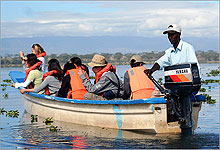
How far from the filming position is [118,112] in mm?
10328

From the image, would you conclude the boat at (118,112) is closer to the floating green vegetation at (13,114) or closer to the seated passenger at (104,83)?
the seated passenger at (104,83)

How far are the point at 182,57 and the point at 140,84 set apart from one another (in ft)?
4.28

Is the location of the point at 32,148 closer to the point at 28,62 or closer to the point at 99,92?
the point at 99,92

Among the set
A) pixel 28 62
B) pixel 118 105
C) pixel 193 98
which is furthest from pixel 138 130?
pixel 28 62

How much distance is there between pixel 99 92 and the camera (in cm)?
1092

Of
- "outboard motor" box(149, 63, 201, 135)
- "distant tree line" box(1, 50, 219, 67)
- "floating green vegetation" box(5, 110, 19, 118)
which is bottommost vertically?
"floating green vegetation" box(5, 110, 19, 118)

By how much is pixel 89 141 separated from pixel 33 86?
14.3 feet

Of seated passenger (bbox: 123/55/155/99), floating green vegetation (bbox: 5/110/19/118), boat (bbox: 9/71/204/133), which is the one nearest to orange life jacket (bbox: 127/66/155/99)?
seated passenger (bbox: 123/55/155/99)

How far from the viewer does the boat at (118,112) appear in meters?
9.57

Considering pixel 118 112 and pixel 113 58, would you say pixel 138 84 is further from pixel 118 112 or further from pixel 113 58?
pixel 113 58

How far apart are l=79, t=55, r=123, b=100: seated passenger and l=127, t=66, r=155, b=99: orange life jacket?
1.69 ft

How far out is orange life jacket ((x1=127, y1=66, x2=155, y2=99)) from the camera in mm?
10305

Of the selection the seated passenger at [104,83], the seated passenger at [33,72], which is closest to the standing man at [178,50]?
the seated passenger at [104,83]

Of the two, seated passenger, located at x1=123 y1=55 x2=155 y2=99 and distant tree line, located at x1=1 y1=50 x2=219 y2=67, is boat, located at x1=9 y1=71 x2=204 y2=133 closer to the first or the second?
seated passenger, located at x1=123 y1=55 x2=155 y2=99
